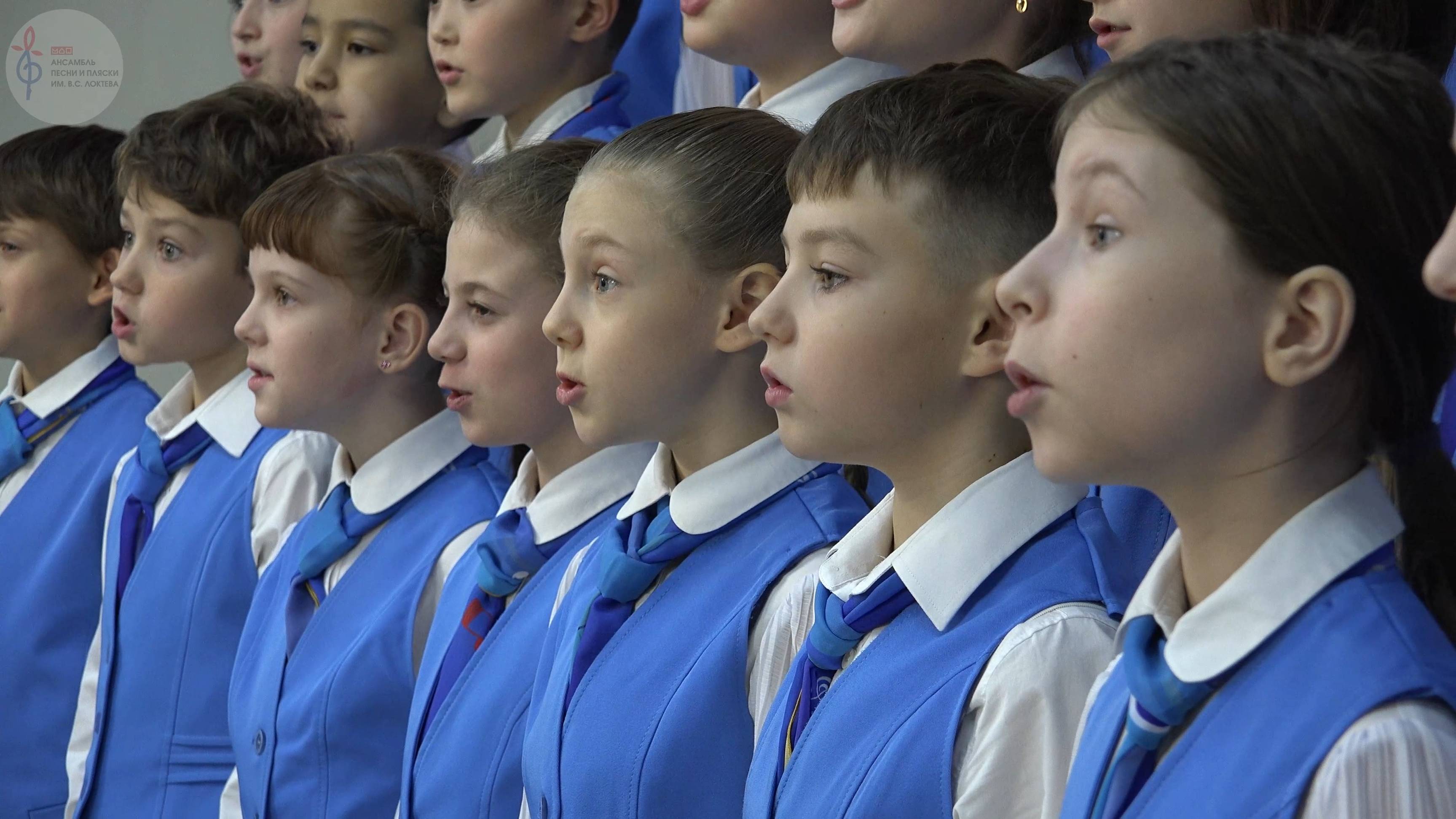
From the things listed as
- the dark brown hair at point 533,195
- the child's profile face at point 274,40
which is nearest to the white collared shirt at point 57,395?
the child's profile face at point 274,40

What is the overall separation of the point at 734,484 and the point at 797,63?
0.68 meters

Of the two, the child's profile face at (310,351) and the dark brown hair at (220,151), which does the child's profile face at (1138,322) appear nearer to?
the child's profile face at (310,351)

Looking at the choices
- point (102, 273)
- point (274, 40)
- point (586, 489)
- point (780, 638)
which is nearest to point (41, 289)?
point (102, 273)

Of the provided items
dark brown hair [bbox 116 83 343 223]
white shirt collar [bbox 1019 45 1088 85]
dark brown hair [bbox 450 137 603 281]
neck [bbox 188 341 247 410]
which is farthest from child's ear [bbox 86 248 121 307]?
white shirt collar [bbox 1019 45 1088 85]

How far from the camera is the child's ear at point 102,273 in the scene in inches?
107

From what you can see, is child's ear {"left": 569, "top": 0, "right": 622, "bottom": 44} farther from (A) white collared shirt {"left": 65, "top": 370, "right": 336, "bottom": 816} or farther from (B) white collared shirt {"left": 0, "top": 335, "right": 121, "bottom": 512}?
(B) white collared shirt {"left": 0, "top": 335, "right": 121, "bottom": 512}

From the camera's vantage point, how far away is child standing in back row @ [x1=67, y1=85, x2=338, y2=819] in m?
2.18

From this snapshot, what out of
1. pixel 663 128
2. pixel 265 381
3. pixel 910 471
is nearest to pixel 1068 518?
pixel 910 471

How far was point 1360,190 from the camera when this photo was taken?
2.97ft

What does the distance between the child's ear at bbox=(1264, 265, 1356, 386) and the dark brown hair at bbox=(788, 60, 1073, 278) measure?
1.05ft

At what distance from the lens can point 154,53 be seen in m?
3.82

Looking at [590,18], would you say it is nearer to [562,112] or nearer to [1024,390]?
[562,112]

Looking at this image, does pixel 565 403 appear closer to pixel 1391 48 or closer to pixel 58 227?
pixel 1391 48

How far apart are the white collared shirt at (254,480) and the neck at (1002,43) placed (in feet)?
3.34
